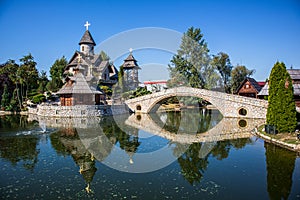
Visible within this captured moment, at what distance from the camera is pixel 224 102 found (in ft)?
84.9

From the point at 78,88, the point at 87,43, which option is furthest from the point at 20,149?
the point at 87,43

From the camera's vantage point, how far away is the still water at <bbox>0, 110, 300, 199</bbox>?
23.4 feet

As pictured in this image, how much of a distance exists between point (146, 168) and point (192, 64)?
30.2 m

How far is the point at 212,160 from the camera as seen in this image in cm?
1045

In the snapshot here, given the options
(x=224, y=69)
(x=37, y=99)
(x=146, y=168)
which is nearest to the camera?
(x=146, y=168)

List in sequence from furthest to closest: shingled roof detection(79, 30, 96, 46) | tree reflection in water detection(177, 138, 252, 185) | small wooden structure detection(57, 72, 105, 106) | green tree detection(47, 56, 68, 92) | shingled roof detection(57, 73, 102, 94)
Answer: shingled roof detection(79, 30, 96, 46) → green tree detection(47, 56, 68, 92) → small wooden structure detection(57, 72, 105, 106) → shingled roof detection(57, 73, 102, 94) → tree reflection in water detection(177, 138, 252, 185)

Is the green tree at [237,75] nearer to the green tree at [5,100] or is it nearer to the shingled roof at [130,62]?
the shingled roof at [130,62]

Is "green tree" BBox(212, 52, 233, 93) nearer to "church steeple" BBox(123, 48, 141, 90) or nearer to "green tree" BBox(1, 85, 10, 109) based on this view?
"church steeple" BBox(123, 48, 141, 90)

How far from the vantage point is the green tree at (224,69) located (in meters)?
46.6

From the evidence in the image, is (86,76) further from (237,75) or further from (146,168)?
(237,75)

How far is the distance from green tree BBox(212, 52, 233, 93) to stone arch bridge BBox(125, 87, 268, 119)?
20.8 m

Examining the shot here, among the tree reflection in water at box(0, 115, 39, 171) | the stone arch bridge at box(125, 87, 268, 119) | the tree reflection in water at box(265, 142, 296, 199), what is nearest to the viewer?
the tree reflection in water at box(265, 142, 296, 199)

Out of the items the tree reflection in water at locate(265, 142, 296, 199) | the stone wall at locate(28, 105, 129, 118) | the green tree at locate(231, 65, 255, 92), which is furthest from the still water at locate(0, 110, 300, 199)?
the green tree at locate(231, 65, 255, 92)

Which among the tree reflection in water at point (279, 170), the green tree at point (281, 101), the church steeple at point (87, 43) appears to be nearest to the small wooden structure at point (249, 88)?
the green tree at point (281, 101)
